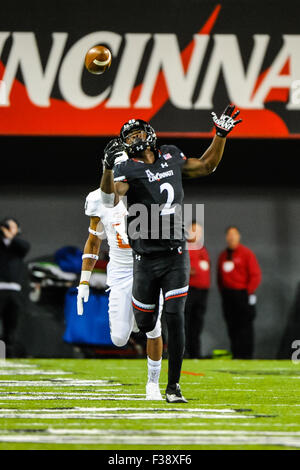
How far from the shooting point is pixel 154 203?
6.08 meters

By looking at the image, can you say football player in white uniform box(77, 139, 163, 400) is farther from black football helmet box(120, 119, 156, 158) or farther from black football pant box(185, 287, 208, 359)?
black football pant box(185, 287, 208, 359)

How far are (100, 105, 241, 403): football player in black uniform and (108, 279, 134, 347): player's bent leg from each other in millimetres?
1207

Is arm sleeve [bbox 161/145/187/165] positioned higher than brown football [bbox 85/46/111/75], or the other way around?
brown football [bbox 85/46/111/75]

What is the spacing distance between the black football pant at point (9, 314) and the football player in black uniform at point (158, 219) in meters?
5.94

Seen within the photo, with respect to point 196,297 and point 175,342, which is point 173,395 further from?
point 196,297

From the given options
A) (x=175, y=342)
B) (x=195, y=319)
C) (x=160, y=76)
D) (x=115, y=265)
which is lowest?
(x=175, y=342)

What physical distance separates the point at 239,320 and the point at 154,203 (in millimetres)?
6542

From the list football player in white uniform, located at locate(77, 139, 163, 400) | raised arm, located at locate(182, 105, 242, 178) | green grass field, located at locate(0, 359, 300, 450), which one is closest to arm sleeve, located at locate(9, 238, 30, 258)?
green grass field, located at locate(0, 359, 300, 450)

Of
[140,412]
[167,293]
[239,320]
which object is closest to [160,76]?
[239,320]

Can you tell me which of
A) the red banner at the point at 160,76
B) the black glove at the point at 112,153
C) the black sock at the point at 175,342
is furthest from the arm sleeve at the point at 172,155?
the red banner at the point at 160,76

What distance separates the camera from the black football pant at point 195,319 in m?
12.1

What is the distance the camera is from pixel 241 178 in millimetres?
13273

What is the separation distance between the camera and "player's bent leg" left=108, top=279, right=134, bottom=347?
7.42 m

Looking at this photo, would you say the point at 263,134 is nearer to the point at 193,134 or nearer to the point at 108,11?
the point at 193,134
